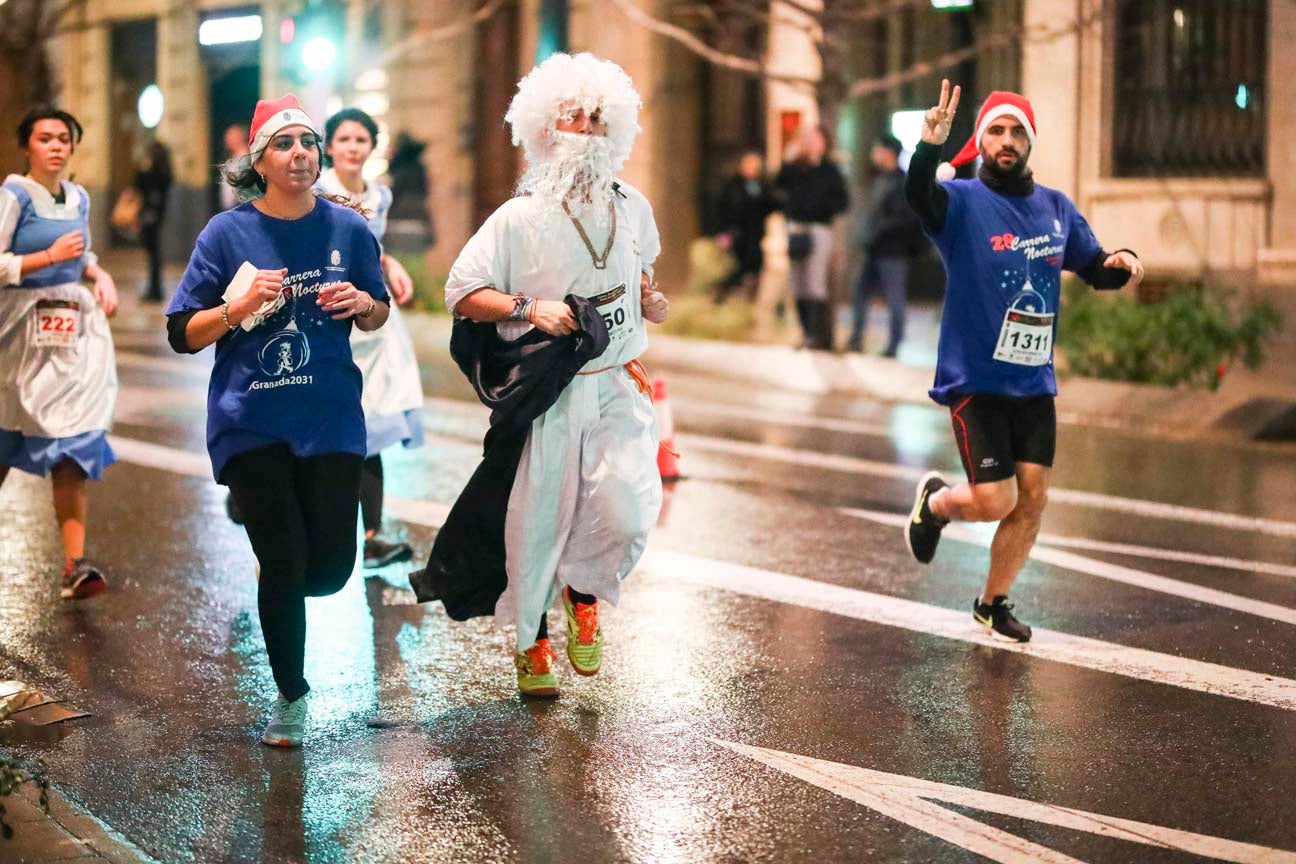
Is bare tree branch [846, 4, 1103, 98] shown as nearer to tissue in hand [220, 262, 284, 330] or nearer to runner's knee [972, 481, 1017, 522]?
runner's knee [972, 481, 1017, 522]

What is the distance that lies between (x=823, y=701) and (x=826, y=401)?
9.20 m

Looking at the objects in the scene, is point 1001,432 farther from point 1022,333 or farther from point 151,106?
point 151,106

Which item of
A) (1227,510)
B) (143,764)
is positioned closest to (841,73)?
(1227,510)

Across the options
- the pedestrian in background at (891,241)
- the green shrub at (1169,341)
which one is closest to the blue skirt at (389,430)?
the green shrub at (1169,341)

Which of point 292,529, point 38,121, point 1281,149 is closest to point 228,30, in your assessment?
point 1281,149

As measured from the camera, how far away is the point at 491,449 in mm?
6426

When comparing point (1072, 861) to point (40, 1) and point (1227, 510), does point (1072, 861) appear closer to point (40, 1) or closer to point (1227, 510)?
point (1227, 510)

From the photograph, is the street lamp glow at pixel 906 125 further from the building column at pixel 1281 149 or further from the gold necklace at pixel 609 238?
the gold necklace at pixel 609 238

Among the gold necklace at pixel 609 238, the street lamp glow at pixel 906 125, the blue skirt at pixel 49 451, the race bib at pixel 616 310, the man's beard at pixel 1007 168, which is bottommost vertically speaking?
the blue skirt at pixel 49 451

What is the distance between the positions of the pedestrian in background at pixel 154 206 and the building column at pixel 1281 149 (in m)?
13.2

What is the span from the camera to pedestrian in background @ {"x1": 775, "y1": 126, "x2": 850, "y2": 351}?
57.4 ft

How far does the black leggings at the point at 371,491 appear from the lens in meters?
8.51

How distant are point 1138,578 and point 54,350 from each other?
15.5 feet

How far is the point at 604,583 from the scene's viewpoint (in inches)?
254
